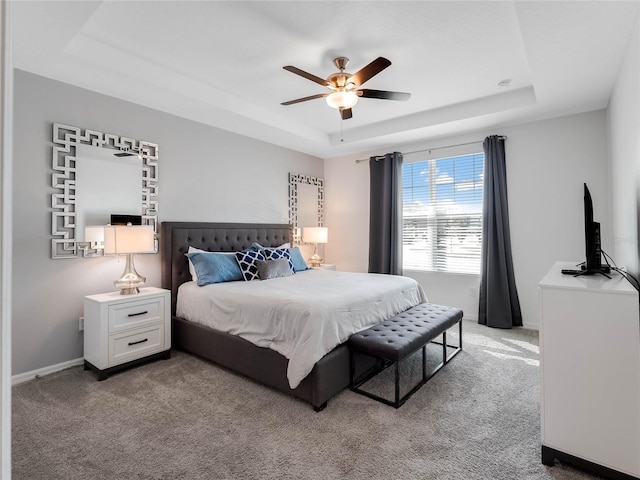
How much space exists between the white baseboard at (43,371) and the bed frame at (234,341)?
84 centimetres

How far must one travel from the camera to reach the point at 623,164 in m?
2.69

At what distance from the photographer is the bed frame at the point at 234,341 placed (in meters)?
2.30

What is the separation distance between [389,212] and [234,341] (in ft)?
10.6

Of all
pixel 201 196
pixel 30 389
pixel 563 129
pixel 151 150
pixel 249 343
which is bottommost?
pixel 30 389

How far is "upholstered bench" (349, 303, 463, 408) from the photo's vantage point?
2.31m

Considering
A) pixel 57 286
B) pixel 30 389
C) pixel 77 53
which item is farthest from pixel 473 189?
pixel 30 389

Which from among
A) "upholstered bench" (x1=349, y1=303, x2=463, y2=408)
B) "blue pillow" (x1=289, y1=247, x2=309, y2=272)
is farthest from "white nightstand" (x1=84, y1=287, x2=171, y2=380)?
"upholstered bench" (x1=349, y1=303, x2=463, y2=408)

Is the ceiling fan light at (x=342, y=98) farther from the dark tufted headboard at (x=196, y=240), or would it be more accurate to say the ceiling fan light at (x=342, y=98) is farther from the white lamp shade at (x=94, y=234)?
the white lamp shade at (x=94, y=234)

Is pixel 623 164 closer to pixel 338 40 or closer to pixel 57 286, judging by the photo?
pixel 338 40

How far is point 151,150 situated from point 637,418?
13.9 ft

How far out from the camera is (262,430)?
2.04m

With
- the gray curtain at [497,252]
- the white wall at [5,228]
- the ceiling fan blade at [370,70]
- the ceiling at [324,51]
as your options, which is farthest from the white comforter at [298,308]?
the ceiling at [324,51]

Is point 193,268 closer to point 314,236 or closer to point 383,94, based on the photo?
point 314,236

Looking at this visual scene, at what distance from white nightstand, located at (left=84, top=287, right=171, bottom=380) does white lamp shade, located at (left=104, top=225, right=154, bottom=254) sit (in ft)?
1.40
